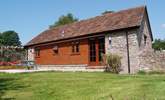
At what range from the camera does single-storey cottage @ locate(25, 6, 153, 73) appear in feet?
68.8

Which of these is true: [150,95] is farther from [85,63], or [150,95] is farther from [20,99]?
[85,63]

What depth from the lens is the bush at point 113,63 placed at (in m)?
20.9

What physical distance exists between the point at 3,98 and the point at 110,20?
1632 centimetres

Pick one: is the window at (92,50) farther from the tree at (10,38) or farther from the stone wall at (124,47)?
the tree at (10,38)

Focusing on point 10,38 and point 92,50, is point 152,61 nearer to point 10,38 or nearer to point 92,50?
Result: point 92,50

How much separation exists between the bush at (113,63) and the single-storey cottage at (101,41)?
43cm

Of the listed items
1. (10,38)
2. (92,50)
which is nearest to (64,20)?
(92,50)

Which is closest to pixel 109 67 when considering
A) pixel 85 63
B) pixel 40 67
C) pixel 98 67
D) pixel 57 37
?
pixel 98 67

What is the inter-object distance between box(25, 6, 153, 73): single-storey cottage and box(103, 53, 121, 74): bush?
16.9 inches

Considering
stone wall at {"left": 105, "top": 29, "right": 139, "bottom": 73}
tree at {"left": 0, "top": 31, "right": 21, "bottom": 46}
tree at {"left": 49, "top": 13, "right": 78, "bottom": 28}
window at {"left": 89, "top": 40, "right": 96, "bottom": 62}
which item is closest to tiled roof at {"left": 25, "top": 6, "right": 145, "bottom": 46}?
stone wall at {"left": 105, "top": 29, "right": 139, "bottom": 73}

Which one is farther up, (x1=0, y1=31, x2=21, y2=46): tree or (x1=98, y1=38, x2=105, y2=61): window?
(x1=0, y1=31, x2=21, y2=46): tree

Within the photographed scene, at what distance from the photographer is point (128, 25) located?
21.0 metres

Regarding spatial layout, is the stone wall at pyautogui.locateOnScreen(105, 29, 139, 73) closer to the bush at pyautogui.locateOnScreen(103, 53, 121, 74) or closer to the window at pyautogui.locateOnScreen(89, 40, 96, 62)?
the bush at pyautogui.locateOnScreen(103, 53, 121, 74)

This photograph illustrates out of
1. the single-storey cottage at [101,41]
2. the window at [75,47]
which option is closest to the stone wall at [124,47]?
the single-storey cottage at [101,41]
